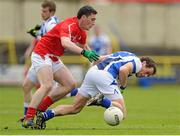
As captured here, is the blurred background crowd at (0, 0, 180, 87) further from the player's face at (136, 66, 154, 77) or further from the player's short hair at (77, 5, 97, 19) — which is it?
the player's face at (136, 66, 154, 77)

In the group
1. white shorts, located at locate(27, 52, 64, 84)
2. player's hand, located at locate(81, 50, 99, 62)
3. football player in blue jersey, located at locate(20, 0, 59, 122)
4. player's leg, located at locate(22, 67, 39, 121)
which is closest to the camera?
player's hand, located at locate(81, 50, 99, 62)

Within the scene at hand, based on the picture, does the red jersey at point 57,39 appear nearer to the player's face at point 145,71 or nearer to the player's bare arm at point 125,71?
the player's bare arm at point 125,71

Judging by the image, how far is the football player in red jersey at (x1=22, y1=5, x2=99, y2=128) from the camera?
623 inches

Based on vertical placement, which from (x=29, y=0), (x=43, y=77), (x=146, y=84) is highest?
(x=43, y=77)

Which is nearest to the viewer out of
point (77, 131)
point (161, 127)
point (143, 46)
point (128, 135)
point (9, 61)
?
point (128, 135)

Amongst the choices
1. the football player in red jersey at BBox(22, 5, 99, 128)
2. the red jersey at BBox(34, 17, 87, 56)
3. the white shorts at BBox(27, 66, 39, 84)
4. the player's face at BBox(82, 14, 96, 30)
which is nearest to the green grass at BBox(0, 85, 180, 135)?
the football player in red jersey at BBox(22, 5, 99, 128)

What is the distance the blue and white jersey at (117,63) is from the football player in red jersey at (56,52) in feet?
1.40

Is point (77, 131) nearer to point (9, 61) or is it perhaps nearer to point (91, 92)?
point (91, 92)

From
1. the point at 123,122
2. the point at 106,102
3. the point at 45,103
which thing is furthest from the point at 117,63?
the point at 123,122

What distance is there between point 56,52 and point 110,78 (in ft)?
4.38

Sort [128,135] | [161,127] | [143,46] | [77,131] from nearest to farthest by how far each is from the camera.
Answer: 1. [128,135]
2. [77,131]
3. [161,127]
4. [143,46]

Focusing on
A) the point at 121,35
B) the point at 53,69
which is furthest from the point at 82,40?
the point at 121,35

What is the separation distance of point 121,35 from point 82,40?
2201cm

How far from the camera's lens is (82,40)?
645 inches
